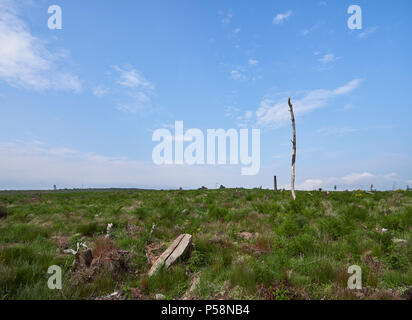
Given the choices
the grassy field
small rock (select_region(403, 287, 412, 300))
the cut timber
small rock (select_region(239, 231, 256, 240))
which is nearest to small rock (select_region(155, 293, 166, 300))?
the grassy field

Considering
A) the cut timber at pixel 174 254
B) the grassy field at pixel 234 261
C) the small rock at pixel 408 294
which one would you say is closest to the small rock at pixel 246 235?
the grassy field at pixel 234 261

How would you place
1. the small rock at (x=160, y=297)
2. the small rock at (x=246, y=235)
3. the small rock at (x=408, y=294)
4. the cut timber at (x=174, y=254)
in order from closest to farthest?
the small rock at (x=408, y=294) → the small rock at (x=160, y=297) → the cut timber at (x=174, y=254) → the small rock at (x=246, y=235)

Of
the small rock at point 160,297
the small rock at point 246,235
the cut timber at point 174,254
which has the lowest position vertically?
the small rock at point 160,297

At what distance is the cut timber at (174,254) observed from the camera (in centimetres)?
441

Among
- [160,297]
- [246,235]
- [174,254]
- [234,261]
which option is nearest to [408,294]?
[234,261]

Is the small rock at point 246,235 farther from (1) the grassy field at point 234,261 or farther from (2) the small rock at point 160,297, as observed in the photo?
(2) the small rock at point 160,297

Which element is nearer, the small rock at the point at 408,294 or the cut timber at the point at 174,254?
the small rock at the point at 408,294

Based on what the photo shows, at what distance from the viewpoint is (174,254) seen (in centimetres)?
480

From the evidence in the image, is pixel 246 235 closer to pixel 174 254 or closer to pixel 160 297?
pixel 174 254

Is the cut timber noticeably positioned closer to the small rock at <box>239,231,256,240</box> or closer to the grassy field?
the grassy field

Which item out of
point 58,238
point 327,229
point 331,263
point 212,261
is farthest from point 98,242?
point 327,229
